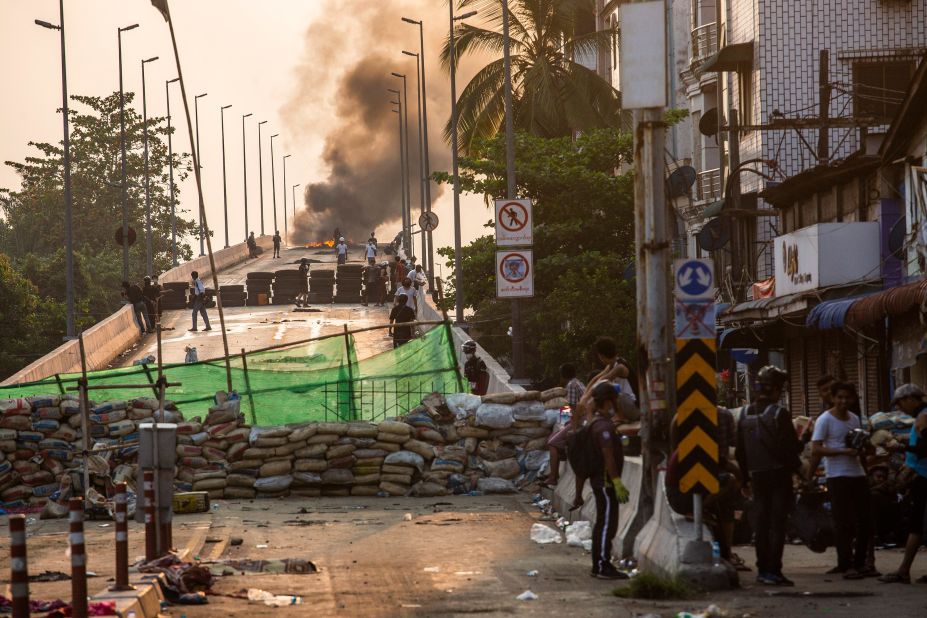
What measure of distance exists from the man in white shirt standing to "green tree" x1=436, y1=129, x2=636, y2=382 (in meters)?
28.9

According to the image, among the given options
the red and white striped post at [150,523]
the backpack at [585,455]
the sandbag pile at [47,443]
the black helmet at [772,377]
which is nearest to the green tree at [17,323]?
the sandbag pile at [47,443]

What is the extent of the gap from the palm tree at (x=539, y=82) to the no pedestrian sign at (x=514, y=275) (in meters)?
21.1

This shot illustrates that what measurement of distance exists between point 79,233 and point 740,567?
11070cm

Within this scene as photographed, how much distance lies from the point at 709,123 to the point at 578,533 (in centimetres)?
2818

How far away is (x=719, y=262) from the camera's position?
43656 millimetres

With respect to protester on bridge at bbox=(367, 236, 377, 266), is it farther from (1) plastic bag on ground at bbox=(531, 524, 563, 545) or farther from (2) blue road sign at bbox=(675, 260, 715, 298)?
(2) blue road sign at bbox=(675, 260, 715, 298)

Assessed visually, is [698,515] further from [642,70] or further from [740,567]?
[642,70]

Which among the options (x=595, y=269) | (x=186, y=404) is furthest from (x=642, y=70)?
(x=595, y=269)

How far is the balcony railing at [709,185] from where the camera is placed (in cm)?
4538

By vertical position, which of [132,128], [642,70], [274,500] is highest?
[132,128]

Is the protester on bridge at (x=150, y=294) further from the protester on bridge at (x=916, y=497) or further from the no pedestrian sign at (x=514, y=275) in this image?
the protester on bridge at (x=916, y=497)

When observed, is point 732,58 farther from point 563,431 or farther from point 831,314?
point 563,431

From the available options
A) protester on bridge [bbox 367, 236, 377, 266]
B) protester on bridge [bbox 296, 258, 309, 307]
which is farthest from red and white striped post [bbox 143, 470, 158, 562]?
protester on bridge [bbox 367, 236, 377, 266]

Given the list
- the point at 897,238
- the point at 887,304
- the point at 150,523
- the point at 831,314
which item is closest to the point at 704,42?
the point at 897,238
